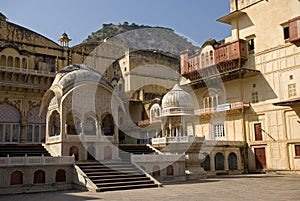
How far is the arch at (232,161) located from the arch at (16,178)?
17166 mm

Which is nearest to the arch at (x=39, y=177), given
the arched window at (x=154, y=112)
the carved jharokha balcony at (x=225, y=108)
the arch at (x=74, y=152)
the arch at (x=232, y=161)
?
the arch at (x=74, y=152)

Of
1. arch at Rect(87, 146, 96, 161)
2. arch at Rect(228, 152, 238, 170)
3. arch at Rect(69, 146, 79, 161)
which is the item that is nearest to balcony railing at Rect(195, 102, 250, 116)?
arch at Rect(228, 152, 238, 170)

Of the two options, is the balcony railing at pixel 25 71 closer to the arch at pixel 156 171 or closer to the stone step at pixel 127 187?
the arch at pixel 156 171

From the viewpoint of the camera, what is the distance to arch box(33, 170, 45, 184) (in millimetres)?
17391

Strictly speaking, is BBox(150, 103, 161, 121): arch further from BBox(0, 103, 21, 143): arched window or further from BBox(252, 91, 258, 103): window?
BBox(0, 103, 21, 143): arched window

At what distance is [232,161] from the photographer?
93.5 ft

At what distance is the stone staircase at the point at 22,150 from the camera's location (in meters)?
20.1

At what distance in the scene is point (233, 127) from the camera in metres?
30.1

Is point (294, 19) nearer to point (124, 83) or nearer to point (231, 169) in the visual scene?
point (231, 169)

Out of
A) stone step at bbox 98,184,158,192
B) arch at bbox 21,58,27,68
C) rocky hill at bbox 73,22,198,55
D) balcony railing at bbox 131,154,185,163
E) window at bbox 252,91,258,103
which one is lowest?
stone step at bbox 98,184,158,192

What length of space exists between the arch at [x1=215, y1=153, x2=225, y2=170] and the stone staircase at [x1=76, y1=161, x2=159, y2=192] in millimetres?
9674

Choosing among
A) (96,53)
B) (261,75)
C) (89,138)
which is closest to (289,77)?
(261,75)

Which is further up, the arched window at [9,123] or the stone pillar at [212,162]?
the arched window at [9,123]

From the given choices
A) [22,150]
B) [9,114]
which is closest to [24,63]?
[9,114]
